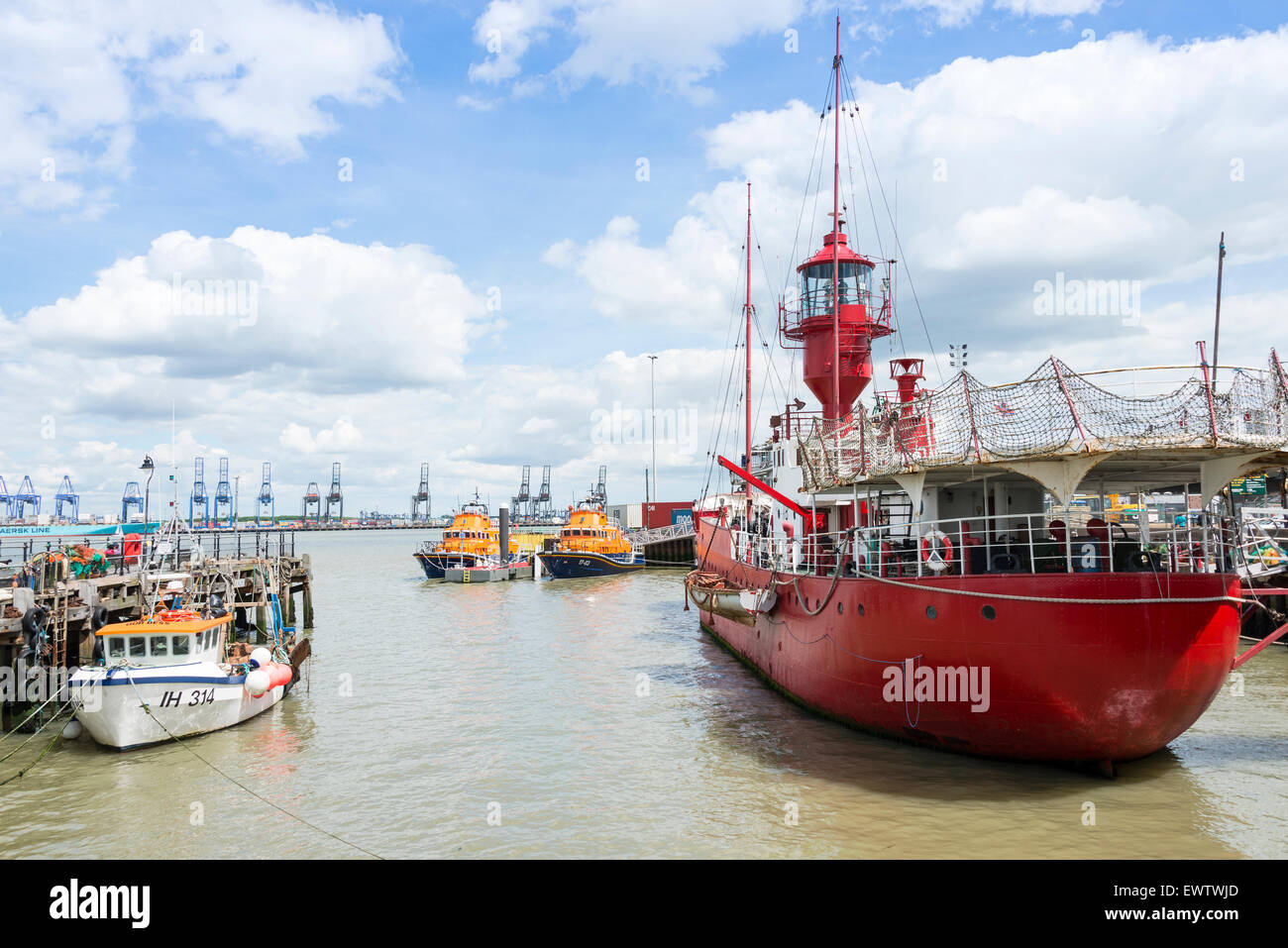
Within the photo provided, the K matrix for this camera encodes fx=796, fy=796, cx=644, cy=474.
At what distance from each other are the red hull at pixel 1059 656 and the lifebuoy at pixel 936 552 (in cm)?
33

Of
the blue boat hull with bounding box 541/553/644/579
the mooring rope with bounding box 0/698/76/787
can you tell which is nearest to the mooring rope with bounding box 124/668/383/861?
the mooring rope with bounding box 0/698/76/787

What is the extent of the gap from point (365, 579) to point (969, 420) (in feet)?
210

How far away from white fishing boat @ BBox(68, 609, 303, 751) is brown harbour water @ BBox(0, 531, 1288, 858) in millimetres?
521

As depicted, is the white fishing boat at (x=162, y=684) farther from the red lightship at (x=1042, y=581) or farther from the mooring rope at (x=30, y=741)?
the red lightship at (x=1042, y=581)

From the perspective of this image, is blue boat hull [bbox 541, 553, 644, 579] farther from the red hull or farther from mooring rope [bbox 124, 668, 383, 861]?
the red hull

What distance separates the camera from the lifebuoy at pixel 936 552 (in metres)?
13.9

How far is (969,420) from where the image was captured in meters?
14.3

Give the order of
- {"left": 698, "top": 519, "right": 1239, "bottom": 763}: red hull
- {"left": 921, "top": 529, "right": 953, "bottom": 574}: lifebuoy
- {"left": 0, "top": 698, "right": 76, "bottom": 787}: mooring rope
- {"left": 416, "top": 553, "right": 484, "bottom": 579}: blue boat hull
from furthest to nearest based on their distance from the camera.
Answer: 1. {"left": 416, "top": 553, "right": 484, "bottom": 579}: blue boat hull
2. {"left": 0, "top": 698, "right": 76, "bottom": 787}: mooring rope
3. {"left": 921, "top": 529, "right": 953, "bottom": 574}: lifebuoy
4. {"left": 698, "top": 519, "right": 1239, "bottom": 763}: red hull

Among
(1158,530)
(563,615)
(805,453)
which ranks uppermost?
(805,453)

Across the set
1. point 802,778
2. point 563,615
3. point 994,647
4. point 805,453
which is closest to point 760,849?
point 802,778

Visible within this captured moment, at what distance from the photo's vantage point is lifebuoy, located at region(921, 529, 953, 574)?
1394 centimetres

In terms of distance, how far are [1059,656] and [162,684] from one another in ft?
57.9

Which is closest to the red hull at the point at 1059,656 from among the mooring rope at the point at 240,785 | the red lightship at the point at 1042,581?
the red lightship at the point at 1042,581
